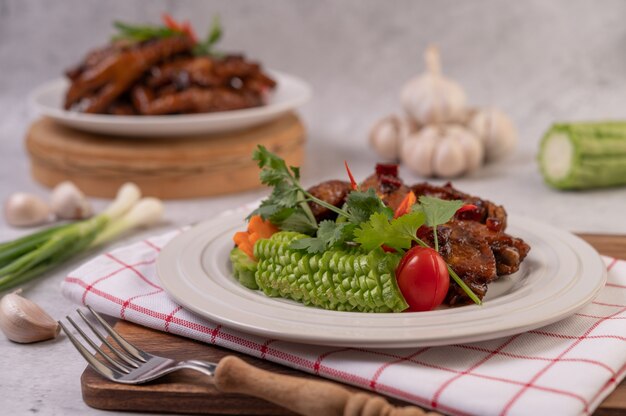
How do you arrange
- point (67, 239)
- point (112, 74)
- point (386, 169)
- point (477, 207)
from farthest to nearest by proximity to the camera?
point (112, 74)
point (67, 239)
point (386, 169)
point (477, 207)

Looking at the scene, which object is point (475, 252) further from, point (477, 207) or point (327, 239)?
point (327, 239)

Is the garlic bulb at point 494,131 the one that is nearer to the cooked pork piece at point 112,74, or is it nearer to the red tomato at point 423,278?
the cooked pork piece at point 112,74

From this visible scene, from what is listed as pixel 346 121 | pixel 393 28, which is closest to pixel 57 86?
pixel 346 121

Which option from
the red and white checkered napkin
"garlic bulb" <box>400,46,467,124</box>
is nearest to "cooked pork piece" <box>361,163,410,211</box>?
the red and white checkered napkin

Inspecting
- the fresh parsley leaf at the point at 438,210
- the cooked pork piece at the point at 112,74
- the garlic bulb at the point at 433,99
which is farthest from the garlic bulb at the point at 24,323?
the garlic bulb at the point at 433,99

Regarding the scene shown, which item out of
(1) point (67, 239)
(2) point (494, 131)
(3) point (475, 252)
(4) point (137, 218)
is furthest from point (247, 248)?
(2) point (494, 131)

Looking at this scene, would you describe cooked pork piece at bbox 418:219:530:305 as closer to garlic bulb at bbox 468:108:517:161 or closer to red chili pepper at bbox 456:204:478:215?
red chili pepper at bbox 456:204:478:215
